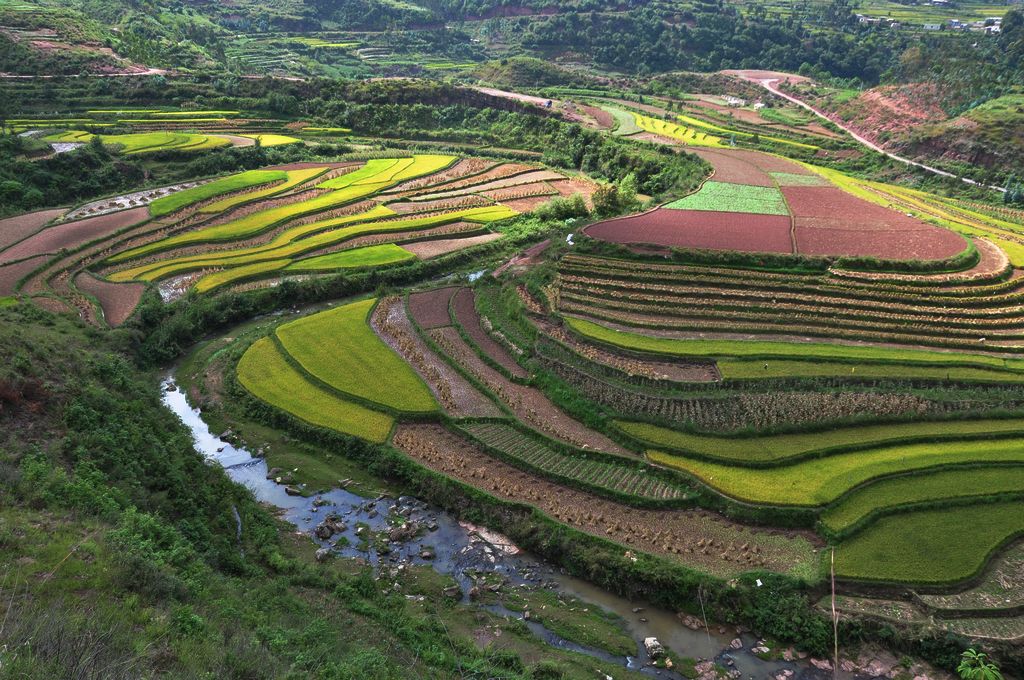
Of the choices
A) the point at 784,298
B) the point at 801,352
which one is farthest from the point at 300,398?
the point at 784,298

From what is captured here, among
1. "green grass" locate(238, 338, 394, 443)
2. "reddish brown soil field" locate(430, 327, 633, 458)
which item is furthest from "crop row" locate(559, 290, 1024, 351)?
"green grass" locate(238, 338, 394, 443)

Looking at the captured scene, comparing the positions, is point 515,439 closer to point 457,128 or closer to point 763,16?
point 457,128

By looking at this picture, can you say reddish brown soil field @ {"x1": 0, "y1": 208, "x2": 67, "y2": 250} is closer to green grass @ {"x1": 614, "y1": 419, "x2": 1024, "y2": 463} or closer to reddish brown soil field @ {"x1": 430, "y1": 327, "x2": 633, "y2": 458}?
reddish brown soil field @ {"x1": 430, "y1": 327, "x2": 633, "y2": 458}

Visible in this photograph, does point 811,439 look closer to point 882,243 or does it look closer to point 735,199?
point 882,243

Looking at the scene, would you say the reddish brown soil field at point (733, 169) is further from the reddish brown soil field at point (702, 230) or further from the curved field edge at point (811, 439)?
the curved field edge at point (811, 439)

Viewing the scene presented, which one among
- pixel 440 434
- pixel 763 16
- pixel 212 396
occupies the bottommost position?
pixel 212 396

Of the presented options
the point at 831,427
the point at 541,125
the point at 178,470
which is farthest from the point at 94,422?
the point at 541,125
